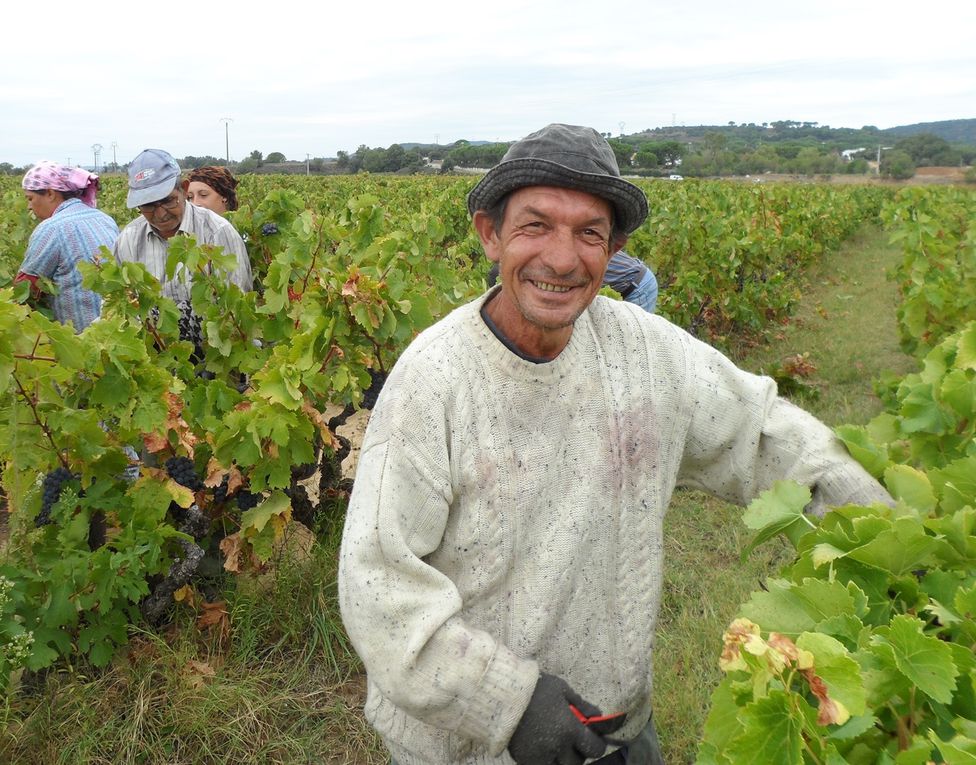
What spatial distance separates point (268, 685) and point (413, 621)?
221cm

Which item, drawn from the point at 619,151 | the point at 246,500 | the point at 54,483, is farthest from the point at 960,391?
the point at 54,483

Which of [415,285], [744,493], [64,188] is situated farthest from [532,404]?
[64,188]

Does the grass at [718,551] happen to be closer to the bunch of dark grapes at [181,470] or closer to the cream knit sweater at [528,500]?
the cream knit sweater at [528,500]

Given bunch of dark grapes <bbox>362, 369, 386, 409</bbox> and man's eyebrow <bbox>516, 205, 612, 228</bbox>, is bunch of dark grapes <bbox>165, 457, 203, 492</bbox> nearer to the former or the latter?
bunch of dark grapes <bbox>362, 369, 386, 409</bbox>

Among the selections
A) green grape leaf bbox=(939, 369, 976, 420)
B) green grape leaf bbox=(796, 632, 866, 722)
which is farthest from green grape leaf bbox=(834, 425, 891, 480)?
green grape leaf bbox=(796, 632, 866, 722)

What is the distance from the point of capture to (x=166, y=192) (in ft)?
14.0

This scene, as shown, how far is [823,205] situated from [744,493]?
18.6 m

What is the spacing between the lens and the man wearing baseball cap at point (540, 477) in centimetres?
156

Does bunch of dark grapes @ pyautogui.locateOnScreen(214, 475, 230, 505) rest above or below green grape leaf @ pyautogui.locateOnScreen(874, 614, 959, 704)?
below

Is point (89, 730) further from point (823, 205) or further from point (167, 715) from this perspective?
point (823, 205)

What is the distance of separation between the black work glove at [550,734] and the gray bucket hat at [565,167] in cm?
94

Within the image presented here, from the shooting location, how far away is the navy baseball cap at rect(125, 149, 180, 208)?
425 centimetres

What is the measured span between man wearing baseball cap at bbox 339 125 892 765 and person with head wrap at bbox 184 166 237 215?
4182 mm

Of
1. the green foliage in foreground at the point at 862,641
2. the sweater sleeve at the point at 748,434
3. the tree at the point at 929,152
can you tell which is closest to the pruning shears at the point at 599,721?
the green foliage in foreground at the point at 862,641
